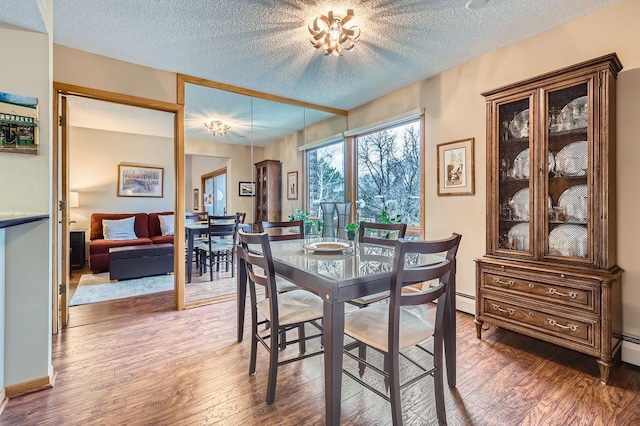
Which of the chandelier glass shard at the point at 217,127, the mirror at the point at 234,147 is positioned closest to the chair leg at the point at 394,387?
the mirror at the point at 234,147

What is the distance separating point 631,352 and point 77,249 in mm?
6856

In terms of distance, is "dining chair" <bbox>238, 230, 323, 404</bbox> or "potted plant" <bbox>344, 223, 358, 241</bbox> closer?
"dining chair" <bbox>238, 230, 323, 404</bbox>

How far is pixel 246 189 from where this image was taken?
3.99 meters

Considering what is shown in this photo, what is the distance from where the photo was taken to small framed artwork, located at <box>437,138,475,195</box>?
Result: 3.01 meters

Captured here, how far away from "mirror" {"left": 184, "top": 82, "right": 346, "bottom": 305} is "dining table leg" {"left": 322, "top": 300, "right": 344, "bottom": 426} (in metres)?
2.43

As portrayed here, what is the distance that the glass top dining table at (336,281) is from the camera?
54.4 inches

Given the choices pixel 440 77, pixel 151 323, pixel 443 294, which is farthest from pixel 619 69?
pixel 151 323

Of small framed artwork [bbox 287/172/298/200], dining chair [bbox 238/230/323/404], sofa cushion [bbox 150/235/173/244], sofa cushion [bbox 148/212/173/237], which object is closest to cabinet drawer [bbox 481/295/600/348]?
dining chair [bbox 238/230/323/404]

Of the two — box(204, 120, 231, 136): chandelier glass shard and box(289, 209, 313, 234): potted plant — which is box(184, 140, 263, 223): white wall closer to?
box(204, 120, 231, 136): chandelier glass shard

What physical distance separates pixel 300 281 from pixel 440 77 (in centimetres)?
282

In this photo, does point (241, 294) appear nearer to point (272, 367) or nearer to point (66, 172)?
point (272, 367)

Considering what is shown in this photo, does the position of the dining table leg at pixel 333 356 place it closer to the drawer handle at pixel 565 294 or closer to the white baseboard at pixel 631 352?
the drawer handle at pixel 565 294

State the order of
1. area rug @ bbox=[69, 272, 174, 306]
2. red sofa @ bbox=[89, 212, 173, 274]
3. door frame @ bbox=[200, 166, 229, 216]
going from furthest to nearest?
red sofa @ bbox=[89, 212, 173, 274] → door frame @ bbox=[200, 166, 229, 216] → area rug @ bbox=[69, 272, 174, 306]

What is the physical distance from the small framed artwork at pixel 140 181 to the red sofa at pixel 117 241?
1.44ft
